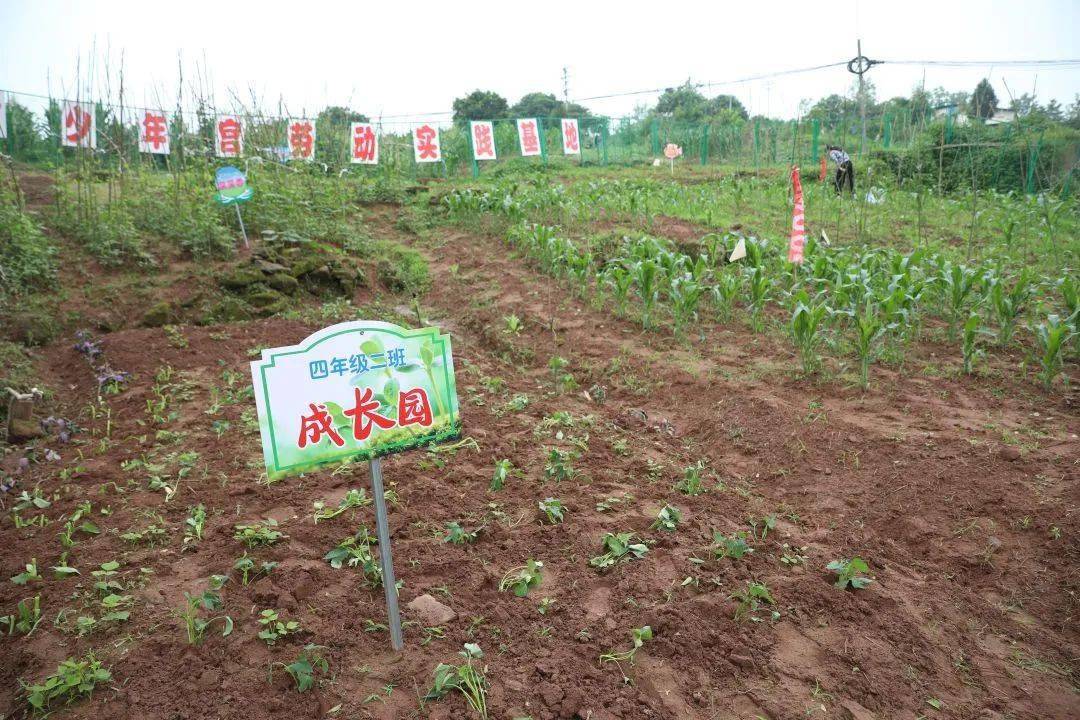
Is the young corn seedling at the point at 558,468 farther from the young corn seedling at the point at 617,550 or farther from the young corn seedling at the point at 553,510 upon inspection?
the young corn seedling at the point at 617,550

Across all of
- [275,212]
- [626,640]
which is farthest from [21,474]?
[275,212]

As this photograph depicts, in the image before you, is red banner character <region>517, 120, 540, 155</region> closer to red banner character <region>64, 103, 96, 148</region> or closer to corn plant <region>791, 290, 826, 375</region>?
red banner character <region>64, 103, 96, 148</region>

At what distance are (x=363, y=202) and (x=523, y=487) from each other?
9.37 meters

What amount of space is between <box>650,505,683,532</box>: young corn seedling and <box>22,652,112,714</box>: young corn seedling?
1.98 m

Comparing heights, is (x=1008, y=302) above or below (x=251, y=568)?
above

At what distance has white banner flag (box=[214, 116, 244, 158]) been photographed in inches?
357

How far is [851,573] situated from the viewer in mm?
2521

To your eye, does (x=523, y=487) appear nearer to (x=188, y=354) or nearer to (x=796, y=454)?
(x=796, y=454)

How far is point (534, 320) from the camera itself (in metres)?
6.02

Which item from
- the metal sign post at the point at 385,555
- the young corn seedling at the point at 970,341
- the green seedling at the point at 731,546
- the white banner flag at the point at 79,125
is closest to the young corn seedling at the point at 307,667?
the metal sign post at the point at 385,555

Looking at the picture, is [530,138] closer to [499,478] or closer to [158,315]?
[158,315]

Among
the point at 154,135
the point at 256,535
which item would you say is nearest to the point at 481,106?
the point at 154,135

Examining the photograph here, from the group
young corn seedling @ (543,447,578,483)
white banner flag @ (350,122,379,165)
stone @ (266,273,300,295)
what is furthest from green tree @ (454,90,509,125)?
young corn seedling @ (543,447,578,483)

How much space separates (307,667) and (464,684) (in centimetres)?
47
